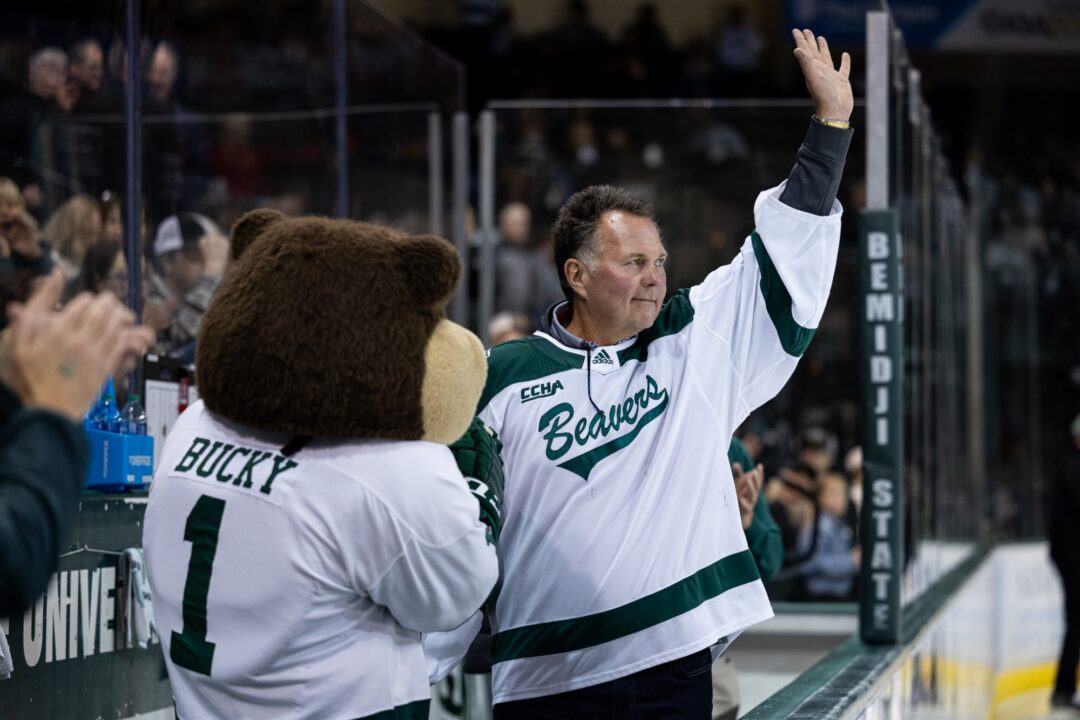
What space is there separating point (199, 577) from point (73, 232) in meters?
2.04

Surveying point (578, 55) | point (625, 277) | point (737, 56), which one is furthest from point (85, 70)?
point (737, 56)

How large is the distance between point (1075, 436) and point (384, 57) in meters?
5.50

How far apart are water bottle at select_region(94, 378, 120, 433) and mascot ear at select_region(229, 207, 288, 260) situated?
142cm

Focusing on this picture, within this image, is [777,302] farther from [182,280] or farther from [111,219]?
[182,280]

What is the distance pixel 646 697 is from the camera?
2.50 m

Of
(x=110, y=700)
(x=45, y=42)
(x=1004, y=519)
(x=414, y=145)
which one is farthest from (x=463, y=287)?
(x=1004, y=519)

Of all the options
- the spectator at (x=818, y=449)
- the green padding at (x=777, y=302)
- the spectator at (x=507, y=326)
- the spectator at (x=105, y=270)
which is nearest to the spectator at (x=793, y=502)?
the spectator at (x=818, y=449)

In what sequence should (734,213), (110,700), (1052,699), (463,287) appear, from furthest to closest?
(1052,699) < (463,287) < (734,213) < (110,700)

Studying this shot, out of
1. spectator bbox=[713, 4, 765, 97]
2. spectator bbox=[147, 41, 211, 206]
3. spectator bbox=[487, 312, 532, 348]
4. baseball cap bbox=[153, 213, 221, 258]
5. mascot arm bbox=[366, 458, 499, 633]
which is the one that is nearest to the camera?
mascot arm bbox=[366, 458, 499, 633]

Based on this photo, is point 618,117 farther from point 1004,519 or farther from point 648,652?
point 1004,519

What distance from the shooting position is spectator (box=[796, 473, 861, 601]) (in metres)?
6.08

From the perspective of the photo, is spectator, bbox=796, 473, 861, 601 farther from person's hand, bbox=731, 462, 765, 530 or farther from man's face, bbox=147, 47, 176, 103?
man's face, bbox=147, 47, 176, 103

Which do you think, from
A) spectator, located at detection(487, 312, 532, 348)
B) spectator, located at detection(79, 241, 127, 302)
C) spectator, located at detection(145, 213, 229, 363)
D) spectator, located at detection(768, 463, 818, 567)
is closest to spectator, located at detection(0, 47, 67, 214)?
spectator, located at detection(79, 241, 127, 302)

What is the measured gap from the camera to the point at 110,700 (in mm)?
3217
